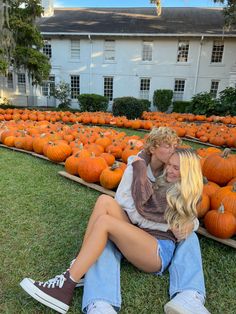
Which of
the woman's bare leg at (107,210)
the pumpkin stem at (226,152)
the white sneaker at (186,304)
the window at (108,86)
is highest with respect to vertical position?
the window at (108,86)

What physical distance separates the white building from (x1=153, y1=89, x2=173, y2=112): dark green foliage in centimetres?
106

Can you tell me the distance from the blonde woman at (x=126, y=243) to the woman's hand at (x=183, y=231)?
0.09ft

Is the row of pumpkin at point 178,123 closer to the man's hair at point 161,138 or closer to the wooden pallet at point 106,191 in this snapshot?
the wooden pallet at point 106,191

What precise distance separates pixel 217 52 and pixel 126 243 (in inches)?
786

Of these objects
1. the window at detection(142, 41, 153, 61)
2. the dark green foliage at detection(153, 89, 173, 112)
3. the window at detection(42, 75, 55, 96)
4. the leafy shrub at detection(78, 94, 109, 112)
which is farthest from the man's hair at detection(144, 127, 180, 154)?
the window at detection(42, 75, 55, 96)

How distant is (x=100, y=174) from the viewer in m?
3.55

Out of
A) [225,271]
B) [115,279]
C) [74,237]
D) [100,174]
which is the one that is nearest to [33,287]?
[115,279]

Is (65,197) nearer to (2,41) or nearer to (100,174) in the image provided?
(100,174)

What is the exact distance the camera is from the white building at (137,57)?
18922 millimetres

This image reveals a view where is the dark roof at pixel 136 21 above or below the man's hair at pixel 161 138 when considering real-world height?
above

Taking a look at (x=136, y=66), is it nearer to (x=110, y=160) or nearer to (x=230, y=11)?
(x=230, y=11)

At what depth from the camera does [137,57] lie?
19.8m

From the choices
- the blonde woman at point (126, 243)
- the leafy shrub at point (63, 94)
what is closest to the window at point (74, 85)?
the leafy shrub at point (63, 94)

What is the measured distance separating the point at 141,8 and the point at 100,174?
25110 mm
